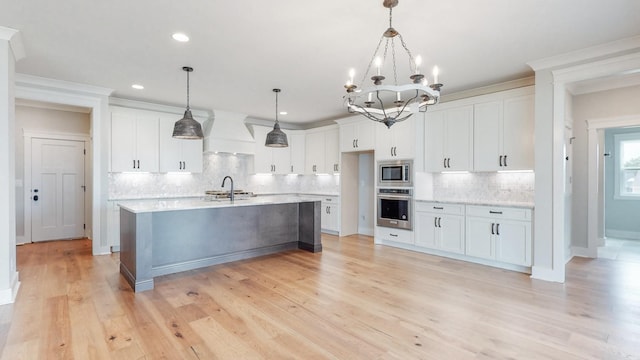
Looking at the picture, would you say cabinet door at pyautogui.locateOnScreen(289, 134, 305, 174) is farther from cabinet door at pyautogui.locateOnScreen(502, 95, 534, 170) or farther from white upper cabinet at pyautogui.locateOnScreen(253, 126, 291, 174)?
cabinet door at pyautogui.locateOnScreen(502, 95, 534, 170)

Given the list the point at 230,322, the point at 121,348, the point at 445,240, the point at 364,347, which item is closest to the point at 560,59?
the point at 445,240

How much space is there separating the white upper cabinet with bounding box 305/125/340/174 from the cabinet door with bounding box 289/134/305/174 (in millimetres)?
109

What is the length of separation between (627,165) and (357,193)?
592cm

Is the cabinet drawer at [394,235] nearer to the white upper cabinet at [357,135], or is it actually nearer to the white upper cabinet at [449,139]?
the white upper cabinet at [449,139]

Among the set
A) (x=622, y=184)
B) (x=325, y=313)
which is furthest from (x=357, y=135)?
(x=622, y=184)

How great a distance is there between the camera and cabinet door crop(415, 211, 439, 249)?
17.4 ft

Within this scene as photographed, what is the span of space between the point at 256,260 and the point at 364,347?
2.78 m

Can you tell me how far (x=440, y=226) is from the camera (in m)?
5.20

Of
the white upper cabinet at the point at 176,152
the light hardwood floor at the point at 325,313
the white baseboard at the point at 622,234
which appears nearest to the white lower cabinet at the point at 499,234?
the light hardwood floor at the point at 325,313

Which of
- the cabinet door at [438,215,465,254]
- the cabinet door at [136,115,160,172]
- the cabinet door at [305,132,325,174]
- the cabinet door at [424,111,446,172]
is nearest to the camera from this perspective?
the cabinet door at [438,215,465,254]

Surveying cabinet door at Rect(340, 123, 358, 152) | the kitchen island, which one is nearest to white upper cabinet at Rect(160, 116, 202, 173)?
the kitchen island

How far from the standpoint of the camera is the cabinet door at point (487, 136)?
471 cm

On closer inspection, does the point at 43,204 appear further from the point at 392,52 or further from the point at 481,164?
the point at 481,164

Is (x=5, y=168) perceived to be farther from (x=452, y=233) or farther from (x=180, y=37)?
(x=452, y=233)
